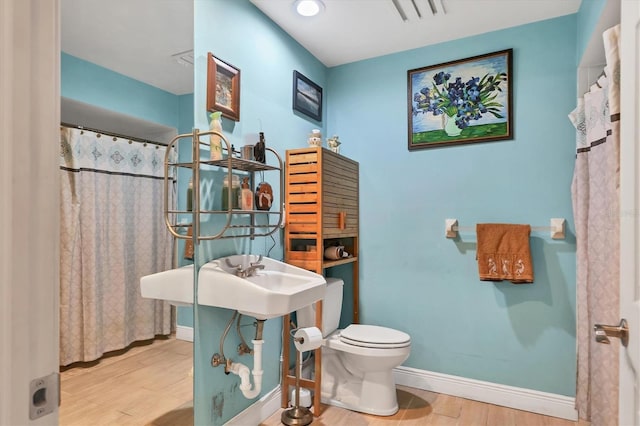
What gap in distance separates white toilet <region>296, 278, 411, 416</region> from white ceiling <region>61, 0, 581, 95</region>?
1642 mm

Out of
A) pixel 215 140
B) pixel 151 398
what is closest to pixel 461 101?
pixel 215 140

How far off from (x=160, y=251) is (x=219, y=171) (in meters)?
0.52

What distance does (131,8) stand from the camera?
1475mm

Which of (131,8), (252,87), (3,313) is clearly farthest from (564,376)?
(131,8)

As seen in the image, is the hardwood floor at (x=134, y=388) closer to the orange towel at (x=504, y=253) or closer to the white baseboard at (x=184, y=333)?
the white baseboard at (x=184, y=333)

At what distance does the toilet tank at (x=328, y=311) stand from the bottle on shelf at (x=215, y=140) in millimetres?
1119

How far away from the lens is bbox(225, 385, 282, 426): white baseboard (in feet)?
6.59

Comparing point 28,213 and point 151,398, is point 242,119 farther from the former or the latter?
point 28,213

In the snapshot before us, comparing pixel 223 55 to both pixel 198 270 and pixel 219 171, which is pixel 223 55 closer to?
pixel 219 171

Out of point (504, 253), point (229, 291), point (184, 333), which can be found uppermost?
point (504, 253)

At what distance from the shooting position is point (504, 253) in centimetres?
230

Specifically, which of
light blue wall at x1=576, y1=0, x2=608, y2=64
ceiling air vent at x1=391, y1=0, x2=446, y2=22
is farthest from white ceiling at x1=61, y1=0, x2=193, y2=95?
light blue wall at x1=576, y1=0, x2=608, y2=64

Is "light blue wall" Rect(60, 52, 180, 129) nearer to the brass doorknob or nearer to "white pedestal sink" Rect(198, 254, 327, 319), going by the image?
"white pedestal sink" Rect(198, 254, 327, 319)

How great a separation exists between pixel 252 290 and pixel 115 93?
→ 953mm
